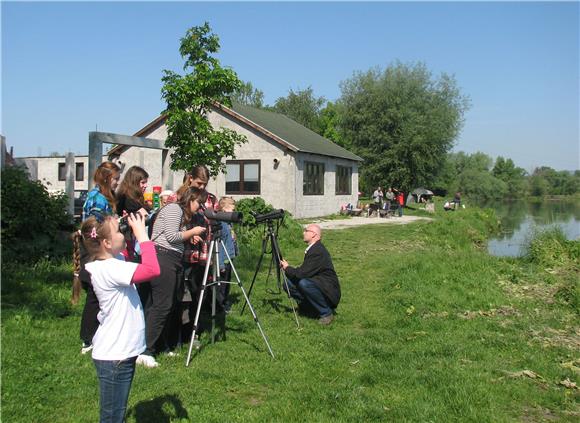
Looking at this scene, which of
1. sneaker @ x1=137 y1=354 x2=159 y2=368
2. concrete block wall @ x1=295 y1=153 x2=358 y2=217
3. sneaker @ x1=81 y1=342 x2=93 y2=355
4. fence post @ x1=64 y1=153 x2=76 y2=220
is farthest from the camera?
concrete block wall @ x1=295 y1=153 x2=358 y2=217

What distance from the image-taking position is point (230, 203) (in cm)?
764

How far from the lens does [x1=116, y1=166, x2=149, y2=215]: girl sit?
16.9 feet

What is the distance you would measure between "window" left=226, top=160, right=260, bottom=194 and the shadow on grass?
19.7 m

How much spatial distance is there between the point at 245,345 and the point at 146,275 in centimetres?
294

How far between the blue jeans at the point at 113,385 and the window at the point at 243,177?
67.9 ft

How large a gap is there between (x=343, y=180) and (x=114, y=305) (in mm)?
26225

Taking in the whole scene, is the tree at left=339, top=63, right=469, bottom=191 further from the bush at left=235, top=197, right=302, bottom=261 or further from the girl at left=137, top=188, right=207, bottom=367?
the girl at left=137, top=188, right=207, bottom=367

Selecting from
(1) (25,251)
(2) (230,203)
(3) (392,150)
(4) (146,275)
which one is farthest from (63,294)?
(3) (392,150)

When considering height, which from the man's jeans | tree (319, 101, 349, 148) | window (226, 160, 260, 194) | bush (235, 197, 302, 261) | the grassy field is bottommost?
the grassy field

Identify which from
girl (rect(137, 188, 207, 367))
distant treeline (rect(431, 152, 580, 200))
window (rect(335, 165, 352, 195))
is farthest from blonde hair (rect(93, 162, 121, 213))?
distant treeline (rect(431, 152, 580, 200))

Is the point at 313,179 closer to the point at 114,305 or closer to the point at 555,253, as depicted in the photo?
the point at 555,253

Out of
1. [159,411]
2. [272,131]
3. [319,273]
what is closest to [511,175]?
[272,131]

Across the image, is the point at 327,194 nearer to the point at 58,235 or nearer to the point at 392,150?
the point at 392,150

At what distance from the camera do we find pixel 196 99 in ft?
41.1
